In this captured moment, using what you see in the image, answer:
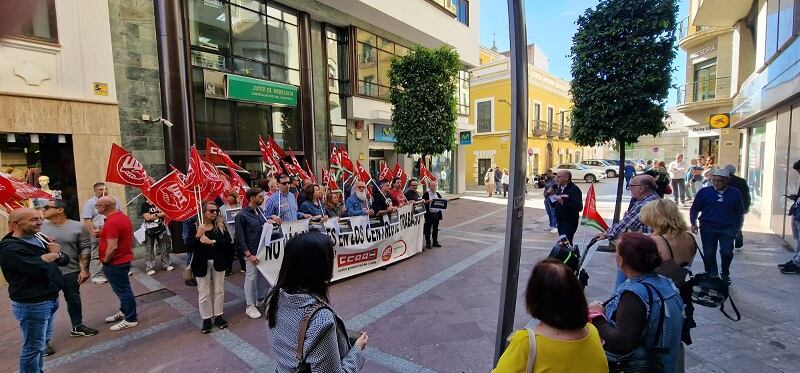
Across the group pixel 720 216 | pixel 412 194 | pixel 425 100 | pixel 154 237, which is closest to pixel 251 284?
pixel 154 237

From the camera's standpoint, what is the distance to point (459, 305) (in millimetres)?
5410

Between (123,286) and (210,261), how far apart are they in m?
1.27

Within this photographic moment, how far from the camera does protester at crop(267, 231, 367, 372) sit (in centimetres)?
179

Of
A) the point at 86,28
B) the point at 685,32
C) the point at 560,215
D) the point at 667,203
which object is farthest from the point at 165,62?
the point at 685,32

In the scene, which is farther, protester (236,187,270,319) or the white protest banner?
the white protest banner

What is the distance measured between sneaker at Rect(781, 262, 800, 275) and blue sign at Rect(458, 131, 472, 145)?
618 inches

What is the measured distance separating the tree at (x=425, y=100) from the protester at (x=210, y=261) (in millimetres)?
9165

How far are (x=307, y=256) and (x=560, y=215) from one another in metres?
5.89

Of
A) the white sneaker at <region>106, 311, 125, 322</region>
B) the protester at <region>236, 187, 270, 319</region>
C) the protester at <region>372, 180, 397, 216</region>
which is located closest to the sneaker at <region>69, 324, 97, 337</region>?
the white sneaker at <region>106, 311, 125, 322</region>

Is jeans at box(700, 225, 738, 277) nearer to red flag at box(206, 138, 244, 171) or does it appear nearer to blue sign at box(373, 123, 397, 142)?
red flag at box(206, 138, 244, 171)

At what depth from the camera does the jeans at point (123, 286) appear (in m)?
4.82

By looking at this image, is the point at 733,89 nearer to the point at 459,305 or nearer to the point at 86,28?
the point at 459,305

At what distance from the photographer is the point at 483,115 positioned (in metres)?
32.2

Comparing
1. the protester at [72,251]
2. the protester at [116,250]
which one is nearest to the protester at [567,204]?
the protester at [116,250]
